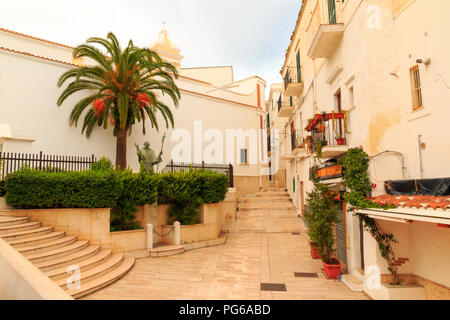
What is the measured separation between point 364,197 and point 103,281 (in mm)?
6529

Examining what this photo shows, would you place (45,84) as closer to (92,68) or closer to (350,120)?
(92,68)

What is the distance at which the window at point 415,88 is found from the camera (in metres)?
5.94

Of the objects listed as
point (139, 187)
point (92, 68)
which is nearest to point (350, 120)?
point (139, 187)

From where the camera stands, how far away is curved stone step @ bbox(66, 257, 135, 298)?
6.19 meters

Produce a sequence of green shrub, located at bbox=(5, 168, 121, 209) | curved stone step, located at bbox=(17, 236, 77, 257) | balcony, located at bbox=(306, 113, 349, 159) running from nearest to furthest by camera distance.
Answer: curved stone step, located at bbox=(17, 236, 77, 257), balcony, located at bbox=(306, 113, 349, 159), green shrub, located at bbox=(5, 168, 121, 209)

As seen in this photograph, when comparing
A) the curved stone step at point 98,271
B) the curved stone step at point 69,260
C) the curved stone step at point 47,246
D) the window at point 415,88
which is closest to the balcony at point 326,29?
the window at point 415,88

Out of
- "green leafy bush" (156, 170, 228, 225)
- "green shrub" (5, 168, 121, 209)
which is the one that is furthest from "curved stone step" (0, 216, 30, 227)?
"green leafy bush" (156, 170, 228, 225)

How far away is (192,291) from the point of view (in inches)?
261

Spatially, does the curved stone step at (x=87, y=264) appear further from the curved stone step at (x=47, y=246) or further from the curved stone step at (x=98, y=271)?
the curved stone step at (x=47, y=246)

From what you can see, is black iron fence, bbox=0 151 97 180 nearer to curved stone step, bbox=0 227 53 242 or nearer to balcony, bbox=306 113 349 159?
curved stone step, bbox=0 227 53 242

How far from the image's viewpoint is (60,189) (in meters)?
8.77

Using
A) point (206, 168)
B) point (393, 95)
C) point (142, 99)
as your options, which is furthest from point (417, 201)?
point (142, 99)

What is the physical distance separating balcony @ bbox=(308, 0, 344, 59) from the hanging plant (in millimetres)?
3604

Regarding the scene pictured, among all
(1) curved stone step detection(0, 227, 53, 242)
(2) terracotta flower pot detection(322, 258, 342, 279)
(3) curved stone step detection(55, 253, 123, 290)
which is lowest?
(2) terracotta flower pot detection(322, 258, 342, 279)
